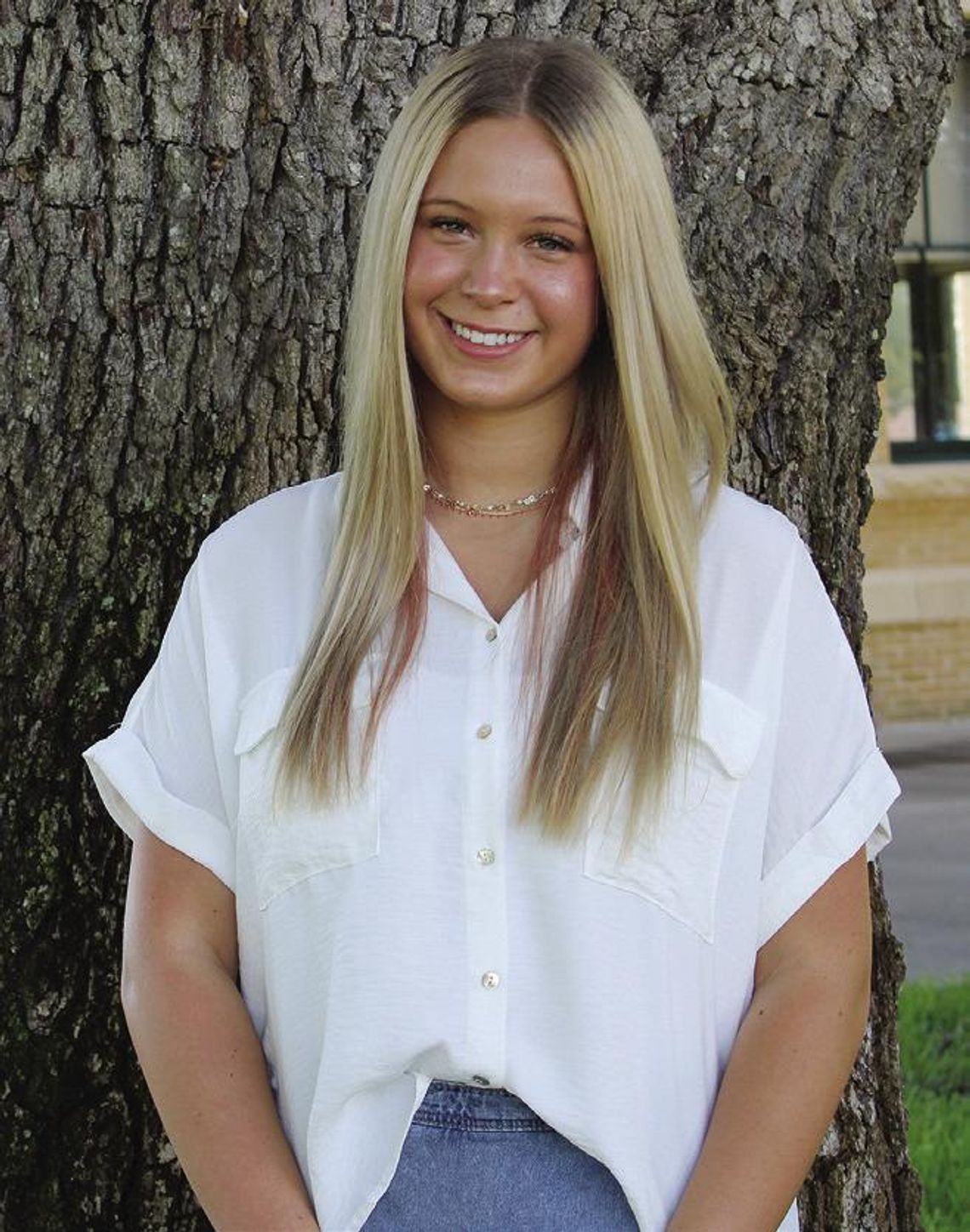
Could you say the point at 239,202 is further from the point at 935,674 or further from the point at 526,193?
the point at 935,674

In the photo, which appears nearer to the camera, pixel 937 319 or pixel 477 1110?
pixel 477 1110

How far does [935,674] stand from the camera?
11.5 m

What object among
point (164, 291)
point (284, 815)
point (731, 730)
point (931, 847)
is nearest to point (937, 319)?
point (931, 847)

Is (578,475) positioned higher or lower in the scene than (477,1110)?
higher

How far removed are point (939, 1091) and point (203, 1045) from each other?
3.49 meters

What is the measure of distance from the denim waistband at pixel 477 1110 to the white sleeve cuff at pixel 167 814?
354mm

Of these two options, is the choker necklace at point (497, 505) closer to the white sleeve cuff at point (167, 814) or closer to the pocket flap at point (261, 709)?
the pocket flap at point (261, 709)

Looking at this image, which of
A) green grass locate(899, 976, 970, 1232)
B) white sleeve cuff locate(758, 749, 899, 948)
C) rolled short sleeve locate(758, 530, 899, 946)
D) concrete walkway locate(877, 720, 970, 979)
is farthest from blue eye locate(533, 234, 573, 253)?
concrete walkway locate(877, 720, 970, 979)

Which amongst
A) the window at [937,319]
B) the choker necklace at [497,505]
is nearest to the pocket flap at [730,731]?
the choker necklace at [497,505]

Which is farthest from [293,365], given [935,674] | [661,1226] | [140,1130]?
[935,674]

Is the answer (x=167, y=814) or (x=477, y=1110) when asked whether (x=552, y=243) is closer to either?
(x=167, y=814)

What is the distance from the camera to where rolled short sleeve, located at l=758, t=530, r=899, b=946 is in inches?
86.4

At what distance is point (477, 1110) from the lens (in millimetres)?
2098

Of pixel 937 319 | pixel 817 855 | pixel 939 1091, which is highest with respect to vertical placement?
pixel 817 855
